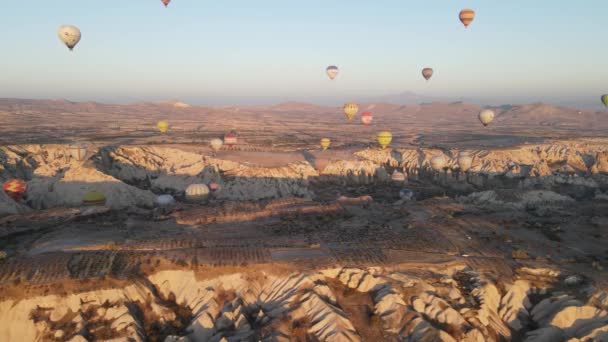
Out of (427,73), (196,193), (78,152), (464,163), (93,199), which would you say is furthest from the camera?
(427,73)

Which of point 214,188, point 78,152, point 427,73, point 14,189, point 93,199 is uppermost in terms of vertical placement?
point 427,73

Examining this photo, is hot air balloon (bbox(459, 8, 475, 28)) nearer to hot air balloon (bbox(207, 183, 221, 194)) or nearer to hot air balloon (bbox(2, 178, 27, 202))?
hot air balloon (bbox(207, 183, 221, 194))

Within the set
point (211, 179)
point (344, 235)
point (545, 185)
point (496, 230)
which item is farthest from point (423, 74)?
point (344, 235)

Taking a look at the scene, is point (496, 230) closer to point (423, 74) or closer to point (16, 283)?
point (16, 283)

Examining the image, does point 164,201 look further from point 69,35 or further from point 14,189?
point 69,35

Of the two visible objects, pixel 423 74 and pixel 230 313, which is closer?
pixel 230 313

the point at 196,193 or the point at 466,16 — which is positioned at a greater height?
the point at 466,16

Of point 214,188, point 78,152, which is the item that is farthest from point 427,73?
point 78,152
